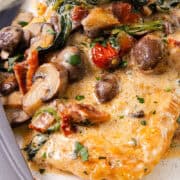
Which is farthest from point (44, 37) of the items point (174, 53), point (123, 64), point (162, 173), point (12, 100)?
point (162, 173)

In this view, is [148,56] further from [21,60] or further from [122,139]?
[21,60]

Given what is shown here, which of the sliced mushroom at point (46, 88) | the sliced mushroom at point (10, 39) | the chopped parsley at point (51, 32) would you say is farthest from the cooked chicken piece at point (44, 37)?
the sliced mushroom at point (46, 88)

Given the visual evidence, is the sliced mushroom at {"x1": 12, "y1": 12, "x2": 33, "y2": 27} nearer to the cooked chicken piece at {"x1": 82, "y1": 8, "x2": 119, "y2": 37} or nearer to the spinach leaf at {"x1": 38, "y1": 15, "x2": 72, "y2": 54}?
the spinach leaf at {"x1": 38, "y1": 15, "x2": 72, "y2": 54}

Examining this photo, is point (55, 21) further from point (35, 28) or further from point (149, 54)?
point (149, 54)

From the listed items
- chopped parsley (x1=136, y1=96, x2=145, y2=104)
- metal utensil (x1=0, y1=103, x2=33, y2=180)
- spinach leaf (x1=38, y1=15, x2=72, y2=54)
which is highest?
spinach leaf (x1=38, y1=15, x2=72, y2=54)

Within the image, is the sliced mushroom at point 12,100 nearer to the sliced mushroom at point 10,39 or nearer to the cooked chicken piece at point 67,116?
the cooked chicken piece at point 67,116

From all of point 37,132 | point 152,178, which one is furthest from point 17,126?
point 152,178

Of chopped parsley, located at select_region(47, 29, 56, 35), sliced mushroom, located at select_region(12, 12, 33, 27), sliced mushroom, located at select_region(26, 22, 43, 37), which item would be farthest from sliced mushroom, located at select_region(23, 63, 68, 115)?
sliced mushroom, located at select_region(12, 12, 33, 27)

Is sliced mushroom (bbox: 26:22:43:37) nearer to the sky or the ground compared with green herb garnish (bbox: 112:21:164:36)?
nearer to the sky
